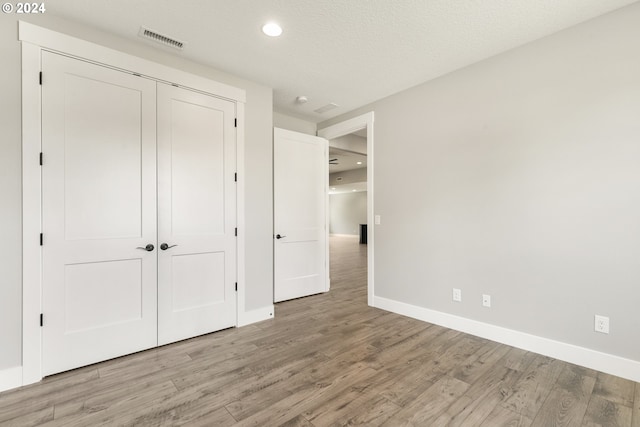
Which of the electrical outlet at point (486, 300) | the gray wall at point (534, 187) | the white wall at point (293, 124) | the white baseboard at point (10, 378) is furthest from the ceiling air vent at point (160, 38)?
the electrical outlet at point (486, 300)

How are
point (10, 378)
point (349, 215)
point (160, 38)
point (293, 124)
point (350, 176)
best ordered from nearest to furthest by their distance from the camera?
point (10, 378) → point (160, 38) → point (293, 124) → point (350, 176) → point (349, 215)

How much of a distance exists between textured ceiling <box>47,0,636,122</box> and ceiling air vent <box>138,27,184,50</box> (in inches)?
2.3

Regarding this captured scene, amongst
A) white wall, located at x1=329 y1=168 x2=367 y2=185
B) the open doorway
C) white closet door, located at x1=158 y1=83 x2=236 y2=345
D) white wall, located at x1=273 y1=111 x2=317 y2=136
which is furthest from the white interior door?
white wall, located at x1=329 y1=168 x2=367 y2=185

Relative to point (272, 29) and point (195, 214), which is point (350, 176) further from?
point (272, 29)

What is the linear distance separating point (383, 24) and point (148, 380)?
3.46 meters

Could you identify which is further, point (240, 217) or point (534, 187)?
point (240, 217)

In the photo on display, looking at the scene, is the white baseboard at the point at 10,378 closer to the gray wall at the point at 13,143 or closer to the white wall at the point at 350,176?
the gray wall at the point at 13,143

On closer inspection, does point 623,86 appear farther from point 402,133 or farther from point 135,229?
point 135,229

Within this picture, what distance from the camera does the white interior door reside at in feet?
13.5

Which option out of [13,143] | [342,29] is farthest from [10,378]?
[342,29]

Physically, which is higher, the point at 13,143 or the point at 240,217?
the point at 13,143

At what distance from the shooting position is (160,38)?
2564mm

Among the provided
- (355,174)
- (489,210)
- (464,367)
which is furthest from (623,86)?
(355,174)

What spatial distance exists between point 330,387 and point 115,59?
3.31 m
